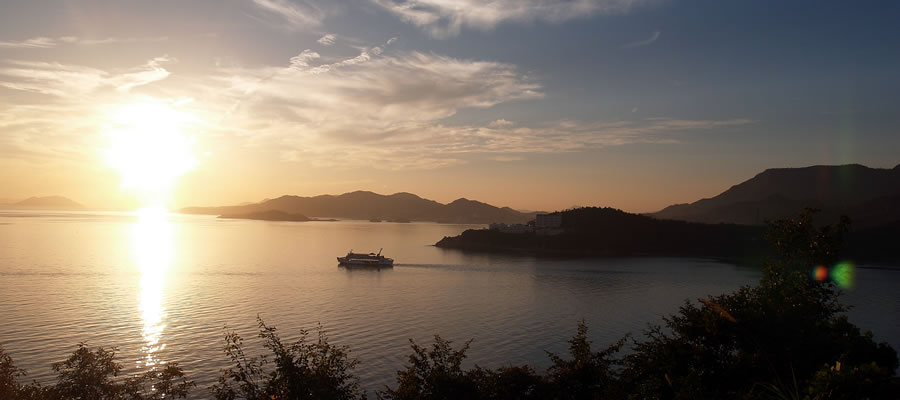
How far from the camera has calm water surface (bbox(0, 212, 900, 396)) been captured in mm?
30359

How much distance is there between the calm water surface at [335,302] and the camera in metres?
30.4

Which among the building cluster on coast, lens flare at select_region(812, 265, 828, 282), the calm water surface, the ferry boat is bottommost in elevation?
the calm water surface

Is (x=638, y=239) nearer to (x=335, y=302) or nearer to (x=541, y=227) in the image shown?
(x=541, y=227)

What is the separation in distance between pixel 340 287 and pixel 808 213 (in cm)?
4941

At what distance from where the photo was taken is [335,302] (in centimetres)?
4741

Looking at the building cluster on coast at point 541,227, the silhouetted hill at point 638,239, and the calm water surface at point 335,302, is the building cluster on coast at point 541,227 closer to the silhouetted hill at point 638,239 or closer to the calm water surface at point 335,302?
the silhouetted hill at point 638,239

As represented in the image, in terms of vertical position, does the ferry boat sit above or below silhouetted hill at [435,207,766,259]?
below

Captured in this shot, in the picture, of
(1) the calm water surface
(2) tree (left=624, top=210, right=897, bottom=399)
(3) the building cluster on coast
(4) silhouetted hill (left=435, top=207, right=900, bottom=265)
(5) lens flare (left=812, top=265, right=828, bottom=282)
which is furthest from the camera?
(3) the building cluster on coast

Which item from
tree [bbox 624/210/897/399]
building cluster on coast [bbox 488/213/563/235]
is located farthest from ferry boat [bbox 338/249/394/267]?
tree [bbox 624/210/897/399]

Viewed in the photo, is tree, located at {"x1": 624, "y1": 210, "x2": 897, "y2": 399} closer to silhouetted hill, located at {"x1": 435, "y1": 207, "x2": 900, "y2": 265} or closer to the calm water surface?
the calm water surface

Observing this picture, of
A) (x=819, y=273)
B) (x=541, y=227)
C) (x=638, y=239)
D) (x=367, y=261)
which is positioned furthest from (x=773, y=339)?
(x=541, y=227)

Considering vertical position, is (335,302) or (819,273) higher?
(819,273)

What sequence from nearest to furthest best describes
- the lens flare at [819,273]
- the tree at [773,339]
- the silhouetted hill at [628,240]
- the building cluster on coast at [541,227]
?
the tree at [773,339], the lens flare at [819,273], the silhouetted hill at [628,240], the building cluster on coast at [541,227]

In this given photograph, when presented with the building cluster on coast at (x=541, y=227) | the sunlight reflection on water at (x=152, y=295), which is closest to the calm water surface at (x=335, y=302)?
the sunlight reflection on water at (x=152, y=295)
